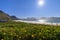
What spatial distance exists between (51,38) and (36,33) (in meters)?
0.68

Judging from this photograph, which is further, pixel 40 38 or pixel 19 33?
pixel 19 33

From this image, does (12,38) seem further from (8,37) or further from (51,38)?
(51,38)

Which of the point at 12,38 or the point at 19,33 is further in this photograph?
the point at 19,33

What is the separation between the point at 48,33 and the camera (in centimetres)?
564

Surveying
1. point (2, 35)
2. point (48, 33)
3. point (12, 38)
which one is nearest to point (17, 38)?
point (12, 38)

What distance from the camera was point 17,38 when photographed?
5.57m

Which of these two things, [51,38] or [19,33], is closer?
[51,38]

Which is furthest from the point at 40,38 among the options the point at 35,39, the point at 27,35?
the point at 27,35

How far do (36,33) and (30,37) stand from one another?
31 centimetres

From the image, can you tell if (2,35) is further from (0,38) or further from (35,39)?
(35,39)

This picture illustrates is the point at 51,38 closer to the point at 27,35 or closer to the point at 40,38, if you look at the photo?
the point at 40,38

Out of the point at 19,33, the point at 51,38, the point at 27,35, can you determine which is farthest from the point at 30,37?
the point at 51,38

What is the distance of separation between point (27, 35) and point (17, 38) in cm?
45

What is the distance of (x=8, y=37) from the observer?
5.50 meters
